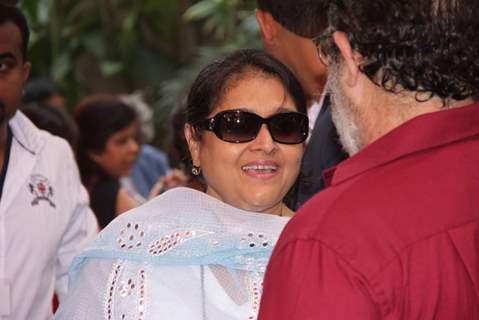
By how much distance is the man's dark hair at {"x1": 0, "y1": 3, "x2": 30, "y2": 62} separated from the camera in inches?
153

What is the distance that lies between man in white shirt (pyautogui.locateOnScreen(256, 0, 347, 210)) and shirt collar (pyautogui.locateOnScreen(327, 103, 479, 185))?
1.57 m

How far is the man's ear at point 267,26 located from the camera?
3811mm

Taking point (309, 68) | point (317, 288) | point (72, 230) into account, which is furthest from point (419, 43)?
point (72, 230)

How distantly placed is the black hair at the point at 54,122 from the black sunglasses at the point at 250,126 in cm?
246

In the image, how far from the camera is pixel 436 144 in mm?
1968

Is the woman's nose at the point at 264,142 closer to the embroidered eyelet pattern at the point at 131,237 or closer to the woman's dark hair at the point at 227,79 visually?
the woman's dark hair at the point at 227,79

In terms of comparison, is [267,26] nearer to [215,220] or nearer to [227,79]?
[227,79]

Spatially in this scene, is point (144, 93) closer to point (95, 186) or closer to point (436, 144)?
point (95, 186)

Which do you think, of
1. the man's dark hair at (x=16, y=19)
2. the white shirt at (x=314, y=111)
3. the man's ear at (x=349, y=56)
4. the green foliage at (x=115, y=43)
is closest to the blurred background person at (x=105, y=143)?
the man's dark hair at (x=16, y=19)

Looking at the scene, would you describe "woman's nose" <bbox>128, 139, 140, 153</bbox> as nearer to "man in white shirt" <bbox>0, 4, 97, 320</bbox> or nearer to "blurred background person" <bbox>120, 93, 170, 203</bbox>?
"blurred background person" <bbox>120, 93, 170, 203</bbox>

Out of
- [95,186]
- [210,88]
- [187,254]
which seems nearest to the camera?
Result: [187,254]

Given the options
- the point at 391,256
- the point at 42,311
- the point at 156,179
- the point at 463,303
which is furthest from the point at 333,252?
the point at 156,179

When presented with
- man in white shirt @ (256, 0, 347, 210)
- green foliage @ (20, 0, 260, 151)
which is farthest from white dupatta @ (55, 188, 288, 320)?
green foliage @ (20, 0, 260, 151)

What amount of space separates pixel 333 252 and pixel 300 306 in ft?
0.37
